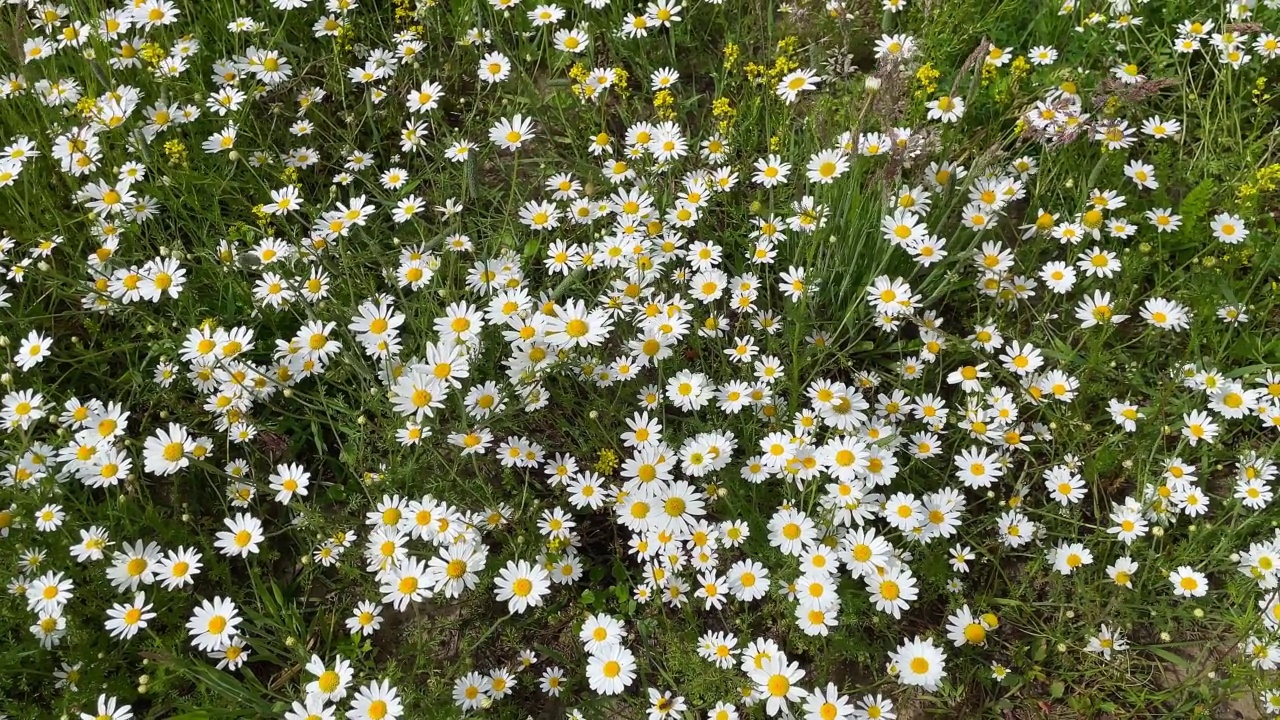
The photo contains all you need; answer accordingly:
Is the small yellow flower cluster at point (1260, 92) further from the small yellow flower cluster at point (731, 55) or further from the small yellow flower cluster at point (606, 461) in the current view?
the small yellow flower cluster at point (606, 461)

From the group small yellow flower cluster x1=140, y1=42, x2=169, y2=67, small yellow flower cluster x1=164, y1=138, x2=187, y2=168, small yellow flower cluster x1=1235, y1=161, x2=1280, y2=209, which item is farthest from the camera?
small yellow flower cluster x1=140, y1=42, x2=169, y2=67

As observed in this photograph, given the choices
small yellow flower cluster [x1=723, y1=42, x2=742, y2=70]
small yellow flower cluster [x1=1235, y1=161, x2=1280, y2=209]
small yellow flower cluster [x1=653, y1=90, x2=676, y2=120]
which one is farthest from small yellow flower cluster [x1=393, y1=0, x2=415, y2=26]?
small yellow flower cluster [x1=1235, y1=161, x2=1280, y2=209]

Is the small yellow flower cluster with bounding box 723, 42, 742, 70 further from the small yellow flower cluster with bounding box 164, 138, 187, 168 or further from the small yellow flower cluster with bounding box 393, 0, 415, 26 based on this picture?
the small yellow flower cluster with bounding box 164, 138, 187, 168

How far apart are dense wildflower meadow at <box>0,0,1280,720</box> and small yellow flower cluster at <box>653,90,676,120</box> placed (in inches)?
5.6

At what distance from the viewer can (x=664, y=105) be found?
3.68 meters

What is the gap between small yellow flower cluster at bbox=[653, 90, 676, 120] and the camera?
3.59m

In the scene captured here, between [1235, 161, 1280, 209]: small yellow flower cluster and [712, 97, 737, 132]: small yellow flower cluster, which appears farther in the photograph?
[712, 97, 737, 132]: small yellow flower cluster

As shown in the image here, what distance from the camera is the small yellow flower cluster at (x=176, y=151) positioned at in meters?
3.44

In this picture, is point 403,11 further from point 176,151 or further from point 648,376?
point 648,376

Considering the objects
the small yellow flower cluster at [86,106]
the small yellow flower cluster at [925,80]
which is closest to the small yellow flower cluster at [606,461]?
the small yellow flower cluster at [925,80]

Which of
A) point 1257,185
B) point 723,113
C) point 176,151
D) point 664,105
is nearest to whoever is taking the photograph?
point 1257,185

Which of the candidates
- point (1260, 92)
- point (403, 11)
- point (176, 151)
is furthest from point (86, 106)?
point (1260, 92)

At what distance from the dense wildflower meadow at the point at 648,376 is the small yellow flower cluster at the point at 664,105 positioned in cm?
14

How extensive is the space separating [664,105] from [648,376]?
130 cm
